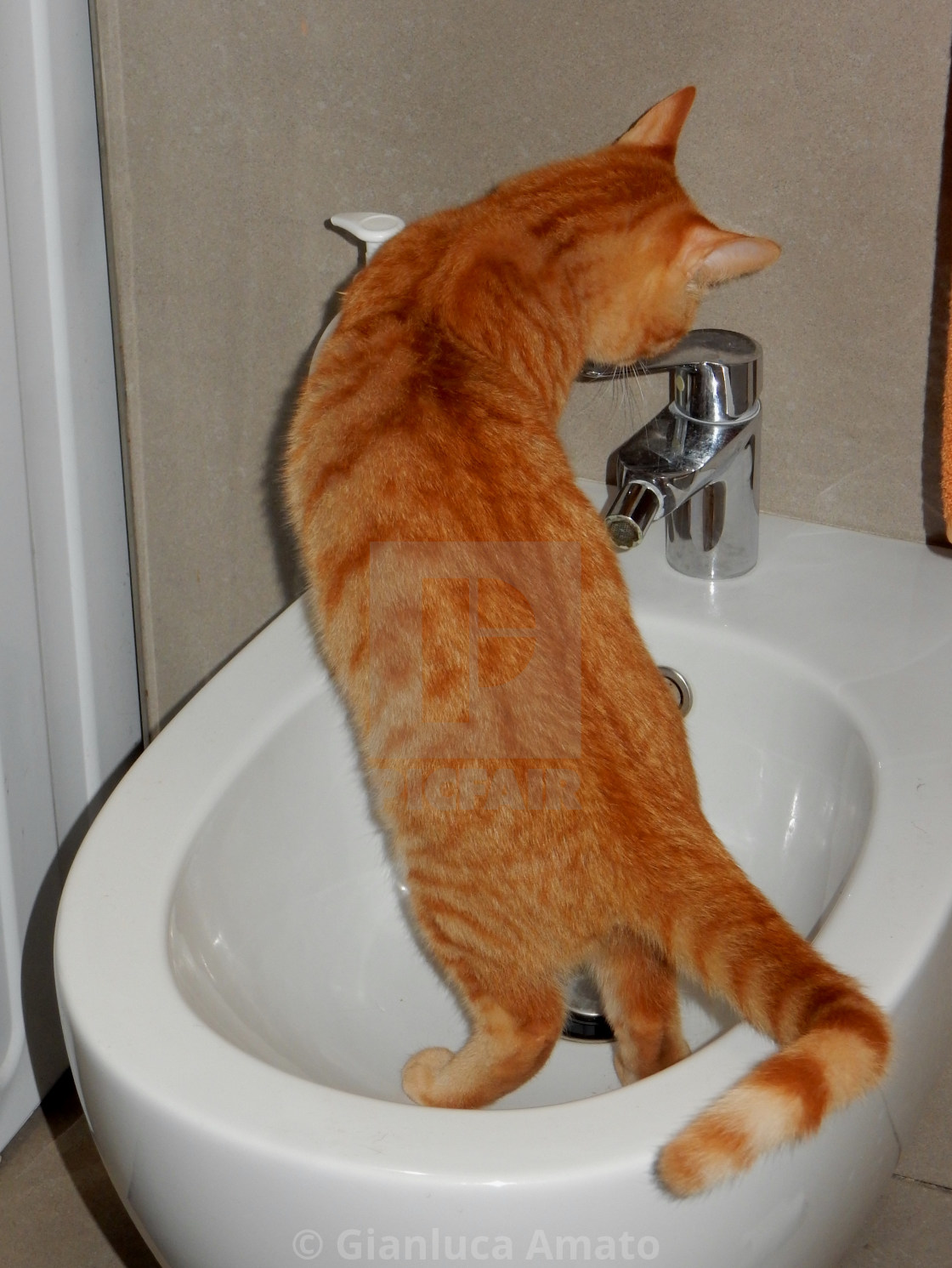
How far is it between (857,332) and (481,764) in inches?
17.6

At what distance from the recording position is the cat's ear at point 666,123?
0.92 metres

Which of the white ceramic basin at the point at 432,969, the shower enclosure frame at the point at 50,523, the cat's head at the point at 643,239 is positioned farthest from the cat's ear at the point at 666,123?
the shower enclosure frame at the point at 50,523

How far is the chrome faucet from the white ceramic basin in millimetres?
95

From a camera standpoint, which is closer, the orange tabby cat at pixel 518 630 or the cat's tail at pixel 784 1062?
the cat's tail at pixel 784 1062

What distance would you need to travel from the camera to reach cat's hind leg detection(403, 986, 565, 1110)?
865mm

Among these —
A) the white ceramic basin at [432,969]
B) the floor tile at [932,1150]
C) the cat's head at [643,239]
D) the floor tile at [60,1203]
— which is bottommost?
the floor tile at [60,1203]

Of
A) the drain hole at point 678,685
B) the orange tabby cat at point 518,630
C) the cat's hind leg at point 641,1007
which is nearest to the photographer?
the orange tabby cat at point 518,630

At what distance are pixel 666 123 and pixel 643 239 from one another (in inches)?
3.1

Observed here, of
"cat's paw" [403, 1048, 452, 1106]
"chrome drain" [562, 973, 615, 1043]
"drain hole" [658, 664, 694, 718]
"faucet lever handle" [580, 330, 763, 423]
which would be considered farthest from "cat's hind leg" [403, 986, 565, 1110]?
"faucet lever handle" [580, 330, 763, 423]

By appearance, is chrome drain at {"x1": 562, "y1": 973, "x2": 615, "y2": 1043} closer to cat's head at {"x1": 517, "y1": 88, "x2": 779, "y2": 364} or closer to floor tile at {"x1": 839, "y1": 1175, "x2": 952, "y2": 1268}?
floor tile at {"x1": 839, "y1": 1175, "x2": 952, "y2": 1268}

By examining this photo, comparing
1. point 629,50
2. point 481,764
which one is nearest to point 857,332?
point 629,50

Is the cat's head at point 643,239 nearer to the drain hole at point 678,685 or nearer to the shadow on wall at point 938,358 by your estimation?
the shadow on wall at point 938,358

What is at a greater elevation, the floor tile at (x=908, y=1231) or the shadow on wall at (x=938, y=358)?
the shadow on wall at (x=938, y=358)

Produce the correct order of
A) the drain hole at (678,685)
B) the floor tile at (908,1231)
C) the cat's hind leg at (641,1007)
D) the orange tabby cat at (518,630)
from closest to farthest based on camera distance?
the orange tabby cat at (518,630)
the cat's hind leg at (641,1007)
the drain hole at (678,685)
the floor tile at (908,1231)
